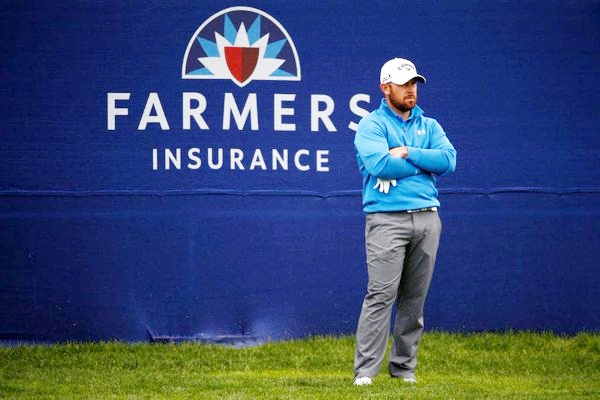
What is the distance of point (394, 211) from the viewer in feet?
22.0

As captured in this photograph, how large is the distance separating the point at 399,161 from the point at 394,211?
28 centimetres

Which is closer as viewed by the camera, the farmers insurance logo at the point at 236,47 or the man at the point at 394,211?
the man at the point at 394,211

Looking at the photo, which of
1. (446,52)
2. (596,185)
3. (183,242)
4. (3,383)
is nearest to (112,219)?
(183,242)

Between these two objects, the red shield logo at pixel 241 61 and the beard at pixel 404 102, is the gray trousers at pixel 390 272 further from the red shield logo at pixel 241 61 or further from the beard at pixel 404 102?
the red shield logo at pixel 241 61

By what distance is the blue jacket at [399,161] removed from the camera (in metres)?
6.64

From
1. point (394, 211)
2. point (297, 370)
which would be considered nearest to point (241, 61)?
point (297, 370)

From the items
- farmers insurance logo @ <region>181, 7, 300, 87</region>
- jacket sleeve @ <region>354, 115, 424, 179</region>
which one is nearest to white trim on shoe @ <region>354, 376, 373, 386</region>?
jacket sleeve @ <region>354, 115, 424, 179</region>

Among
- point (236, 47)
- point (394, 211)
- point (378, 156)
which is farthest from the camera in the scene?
point (236, 47)

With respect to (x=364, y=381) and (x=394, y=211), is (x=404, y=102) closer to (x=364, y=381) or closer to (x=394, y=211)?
(x=394, y=211)

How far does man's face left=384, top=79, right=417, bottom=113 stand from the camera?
6.75 meters

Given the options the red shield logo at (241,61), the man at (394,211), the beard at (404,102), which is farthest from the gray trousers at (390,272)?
the red shield logo at (241,61)

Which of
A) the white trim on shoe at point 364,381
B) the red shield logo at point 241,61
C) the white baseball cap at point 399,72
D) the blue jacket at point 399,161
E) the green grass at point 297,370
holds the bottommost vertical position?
the green grass at point 297,370

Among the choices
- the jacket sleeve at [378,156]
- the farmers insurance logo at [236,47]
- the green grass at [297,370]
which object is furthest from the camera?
the farmers insurance logo at [236,47]

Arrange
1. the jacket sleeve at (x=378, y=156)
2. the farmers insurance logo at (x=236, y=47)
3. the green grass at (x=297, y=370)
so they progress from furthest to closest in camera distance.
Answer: the farmers insurance logo at (x=236, y=47) < the green grass at (x=297, y=370) < the jacket sleeve at (x=378, y=156)
